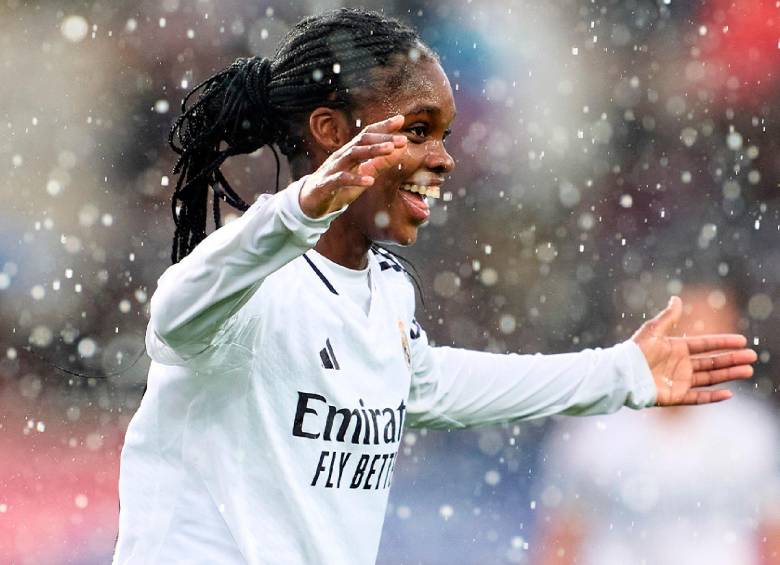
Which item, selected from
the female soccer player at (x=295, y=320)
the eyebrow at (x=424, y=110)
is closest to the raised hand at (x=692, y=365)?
the female soccer player at (x=295, y=320)

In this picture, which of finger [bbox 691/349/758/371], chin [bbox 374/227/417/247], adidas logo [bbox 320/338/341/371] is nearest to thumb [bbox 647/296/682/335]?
finger [bbox 691/349/758/371]

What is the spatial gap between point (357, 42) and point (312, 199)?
894 millimetres

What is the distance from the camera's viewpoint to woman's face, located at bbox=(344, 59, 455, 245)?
249 cm

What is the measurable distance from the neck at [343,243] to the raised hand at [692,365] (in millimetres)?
1011

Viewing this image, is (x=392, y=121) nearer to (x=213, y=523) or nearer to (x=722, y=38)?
(x=213, y=523)

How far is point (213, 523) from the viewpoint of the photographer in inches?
86.5

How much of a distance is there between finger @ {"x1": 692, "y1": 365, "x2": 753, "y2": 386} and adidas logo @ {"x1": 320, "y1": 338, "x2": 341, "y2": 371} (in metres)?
1.26

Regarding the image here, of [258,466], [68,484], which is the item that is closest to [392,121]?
[258,466]

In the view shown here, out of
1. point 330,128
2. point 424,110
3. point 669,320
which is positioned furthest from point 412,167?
point 669,320

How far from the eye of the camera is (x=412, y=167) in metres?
2.47

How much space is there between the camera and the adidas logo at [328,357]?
229 cm

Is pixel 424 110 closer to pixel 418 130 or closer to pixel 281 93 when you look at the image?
pixel 418 130

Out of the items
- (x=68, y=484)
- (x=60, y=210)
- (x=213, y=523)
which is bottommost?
(x=68, y=484)

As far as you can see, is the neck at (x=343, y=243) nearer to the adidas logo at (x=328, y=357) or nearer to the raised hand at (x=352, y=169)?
the adidas logo at (x=328, y=357)
